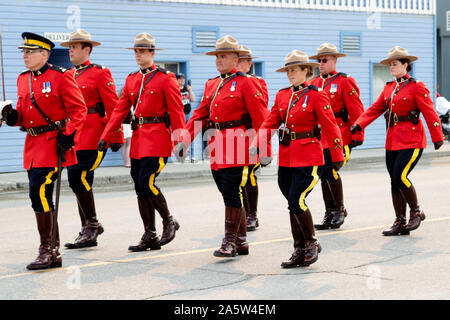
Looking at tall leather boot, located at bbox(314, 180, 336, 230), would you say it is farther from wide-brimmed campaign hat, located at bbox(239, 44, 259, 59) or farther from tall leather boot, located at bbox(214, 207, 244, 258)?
tall leather boot, located at bbox(214, 207, 244, 258)

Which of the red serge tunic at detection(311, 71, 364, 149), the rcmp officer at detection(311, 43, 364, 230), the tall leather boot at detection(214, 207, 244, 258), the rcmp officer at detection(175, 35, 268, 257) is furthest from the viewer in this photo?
the red serge tunic at detection(311, 71, 364, 149)

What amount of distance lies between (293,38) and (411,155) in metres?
14.3

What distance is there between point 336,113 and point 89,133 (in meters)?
3.06

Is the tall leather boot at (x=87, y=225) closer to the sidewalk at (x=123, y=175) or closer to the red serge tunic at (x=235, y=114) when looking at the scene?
the red serge tunic at (x=235, y=114)

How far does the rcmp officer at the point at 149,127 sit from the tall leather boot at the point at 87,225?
0.59m

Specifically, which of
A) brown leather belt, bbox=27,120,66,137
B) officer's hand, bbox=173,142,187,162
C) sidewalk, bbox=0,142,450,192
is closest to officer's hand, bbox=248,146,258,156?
officer's hand, bbox=173,142,187,162

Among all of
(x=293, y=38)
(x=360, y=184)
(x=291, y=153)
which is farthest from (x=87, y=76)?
(x=293, y=38)

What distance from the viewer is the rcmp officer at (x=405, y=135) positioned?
937 centimetres

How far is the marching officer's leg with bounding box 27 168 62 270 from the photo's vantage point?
7586 millimetres

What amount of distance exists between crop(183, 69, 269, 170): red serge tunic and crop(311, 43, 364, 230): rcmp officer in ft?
6.84

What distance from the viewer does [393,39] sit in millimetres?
25453

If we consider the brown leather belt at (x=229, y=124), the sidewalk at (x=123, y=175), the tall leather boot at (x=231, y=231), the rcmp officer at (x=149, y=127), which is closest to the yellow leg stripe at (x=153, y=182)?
the rcmp officer at (x=149, y=127)

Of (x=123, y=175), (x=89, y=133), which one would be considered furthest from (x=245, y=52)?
(x=123, y=175)
